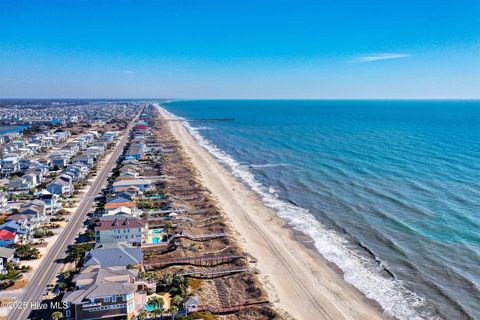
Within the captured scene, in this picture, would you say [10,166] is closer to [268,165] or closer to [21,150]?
[21,150]

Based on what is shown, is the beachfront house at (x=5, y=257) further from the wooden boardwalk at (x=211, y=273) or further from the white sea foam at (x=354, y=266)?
the white sea foam at (x=354, y=266)

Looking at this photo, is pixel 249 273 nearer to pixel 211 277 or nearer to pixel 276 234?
pixel 211 277

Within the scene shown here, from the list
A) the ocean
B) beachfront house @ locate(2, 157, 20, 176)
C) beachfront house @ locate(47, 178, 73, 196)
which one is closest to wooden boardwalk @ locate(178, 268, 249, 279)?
the ocean

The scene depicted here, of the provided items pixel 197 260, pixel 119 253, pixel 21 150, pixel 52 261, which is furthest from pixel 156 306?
pixel 21 150

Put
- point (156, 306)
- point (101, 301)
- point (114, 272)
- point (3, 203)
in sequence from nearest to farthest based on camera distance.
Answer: point (101, 301)
point (156, 306)
point (114, 272)
point (3, 203)

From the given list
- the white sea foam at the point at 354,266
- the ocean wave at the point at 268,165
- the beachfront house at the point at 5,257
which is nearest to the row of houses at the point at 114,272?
the beachfront house at the point at 5,257

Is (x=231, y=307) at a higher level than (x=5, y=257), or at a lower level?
lower
